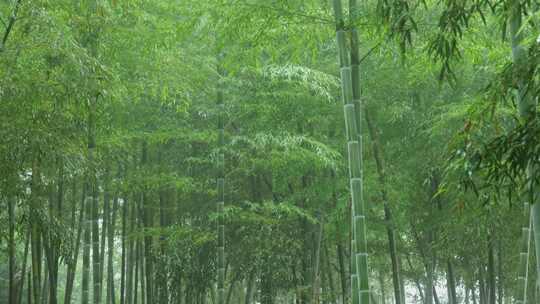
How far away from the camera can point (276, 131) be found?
865cm

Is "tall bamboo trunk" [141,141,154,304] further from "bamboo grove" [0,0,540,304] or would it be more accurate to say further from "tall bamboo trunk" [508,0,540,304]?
"tall bamboo trunk" [508,0,540,304]

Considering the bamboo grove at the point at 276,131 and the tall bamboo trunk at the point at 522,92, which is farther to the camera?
the bamboo grove at the point at 276,131

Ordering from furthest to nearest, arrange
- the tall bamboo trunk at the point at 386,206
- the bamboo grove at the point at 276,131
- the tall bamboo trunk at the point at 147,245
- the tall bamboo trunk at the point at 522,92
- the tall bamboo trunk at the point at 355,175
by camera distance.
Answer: the tall bamboo trunk at the point at 147,245 < the tall bamboo trunk at the point at 386,206 < the tall bamboo trunk at the point at 355,175 < the bamboo grove at the point at 276,131 < the tall bamboo trunk at the point at 522,92

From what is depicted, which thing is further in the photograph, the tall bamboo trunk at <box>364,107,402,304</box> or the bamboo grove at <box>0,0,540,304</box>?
the tall bamboo trunk at <box>364,107,402,304</box>

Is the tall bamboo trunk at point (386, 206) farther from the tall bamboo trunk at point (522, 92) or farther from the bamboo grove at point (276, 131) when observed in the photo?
the tall bamboo trunk at point (522, 92)

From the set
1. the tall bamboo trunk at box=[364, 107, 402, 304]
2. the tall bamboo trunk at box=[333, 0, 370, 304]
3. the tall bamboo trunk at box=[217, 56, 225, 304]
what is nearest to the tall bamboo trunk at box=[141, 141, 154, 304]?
the tall bamboo trunk at box=[217, 56, 225, 304]

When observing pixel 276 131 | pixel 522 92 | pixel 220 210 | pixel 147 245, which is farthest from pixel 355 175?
pixel 147 245

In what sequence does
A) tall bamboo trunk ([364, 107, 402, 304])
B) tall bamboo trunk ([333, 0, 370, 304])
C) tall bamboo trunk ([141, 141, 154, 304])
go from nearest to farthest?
1. tall bamboo trunk ([333, 0, 370, 304])
2. tall bamboo trunk ([364, 107, 402, 304])
3. tall bamboo trunk ([141, 141, 154, 304])

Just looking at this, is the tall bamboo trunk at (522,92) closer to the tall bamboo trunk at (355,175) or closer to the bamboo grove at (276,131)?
the bamboo grove at (276,131)

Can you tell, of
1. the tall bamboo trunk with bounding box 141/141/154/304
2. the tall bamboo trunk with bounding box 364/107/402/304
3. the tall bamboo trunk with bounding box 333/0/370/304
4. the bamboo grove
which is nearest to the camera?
the bamboo grove

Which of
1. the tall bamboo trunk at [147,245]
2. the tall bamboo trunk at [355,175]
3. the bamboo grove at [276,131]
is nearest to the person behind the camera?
the bamboo grove at [276,131]

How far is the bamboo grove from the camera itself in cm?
432

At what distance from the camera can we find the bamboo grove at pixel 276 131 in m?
4.32

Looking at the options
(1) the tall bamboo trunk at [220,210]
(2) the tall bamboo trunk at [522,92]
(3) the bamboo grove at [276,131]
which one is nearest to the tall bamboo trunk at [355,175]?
(3) the bamboo grove at [276,131]
